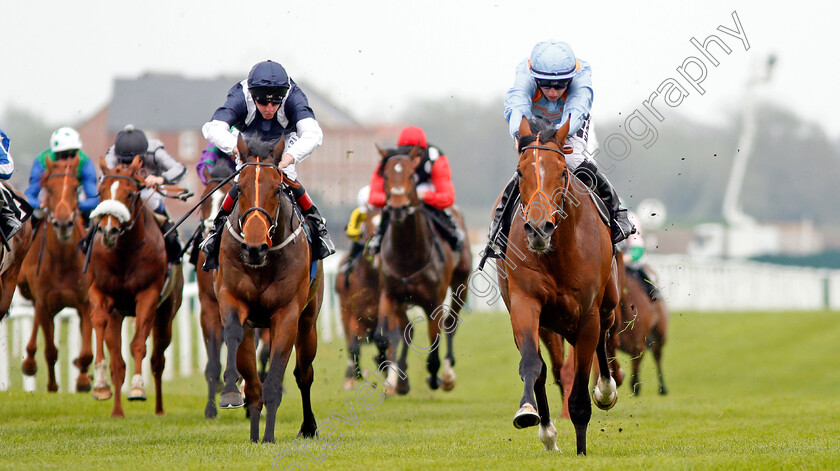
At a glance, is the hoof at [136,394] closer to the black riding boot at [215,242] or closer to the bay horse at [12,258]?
the bay horse at [12,258]

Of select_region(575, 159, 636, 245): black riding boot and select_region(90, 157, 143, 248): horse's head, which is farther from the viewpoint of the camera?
select_region(90, 157, 143, 248): horse's head

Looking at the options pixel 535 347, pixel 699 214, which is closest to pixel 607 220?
pixel 535 347

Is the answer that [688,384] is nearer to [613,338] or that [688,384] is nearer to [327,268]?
[327,268]

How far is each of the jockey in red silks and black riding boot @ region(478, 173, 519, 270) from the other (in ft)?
15.5

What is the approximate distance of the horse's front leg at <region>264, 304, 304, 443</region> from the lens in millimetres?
7383

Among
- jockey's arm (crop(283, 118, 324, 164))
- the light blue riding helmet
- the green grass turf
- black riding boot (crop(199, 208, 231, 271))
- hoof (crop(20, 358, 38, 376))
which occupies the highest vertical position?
the light blue riding helmet

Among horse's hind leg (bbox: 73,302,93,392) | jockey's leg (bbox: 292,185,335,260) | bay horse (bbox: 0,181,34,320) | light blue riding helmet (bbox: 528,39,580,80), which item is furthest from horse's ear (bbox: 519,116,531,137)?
horse's hind leg (bbox: 73,302,93,392)

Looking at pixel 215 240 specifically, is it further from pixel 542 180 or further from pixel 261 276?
pixel 542 180

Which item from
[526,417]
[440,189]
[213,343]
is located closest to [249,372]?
[213,343]

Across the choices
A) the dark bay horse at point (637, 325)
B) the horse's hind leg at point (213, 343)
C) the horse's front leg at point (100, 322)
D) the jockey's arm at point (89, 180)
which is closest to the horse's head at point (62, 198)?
the jockey's arm at point (89, 180)

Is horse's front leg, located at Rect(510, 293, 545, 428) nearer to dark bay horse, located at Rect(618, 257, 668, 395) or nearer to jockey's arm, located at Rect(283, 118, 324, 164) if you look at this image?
jockey's arm, located at Rect(283, 118, 324, 164)

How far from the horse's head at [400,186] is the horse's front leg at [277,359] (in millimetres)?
4130

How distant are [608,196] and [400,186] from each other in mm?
4159

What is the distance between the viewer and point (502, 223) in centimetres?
747
